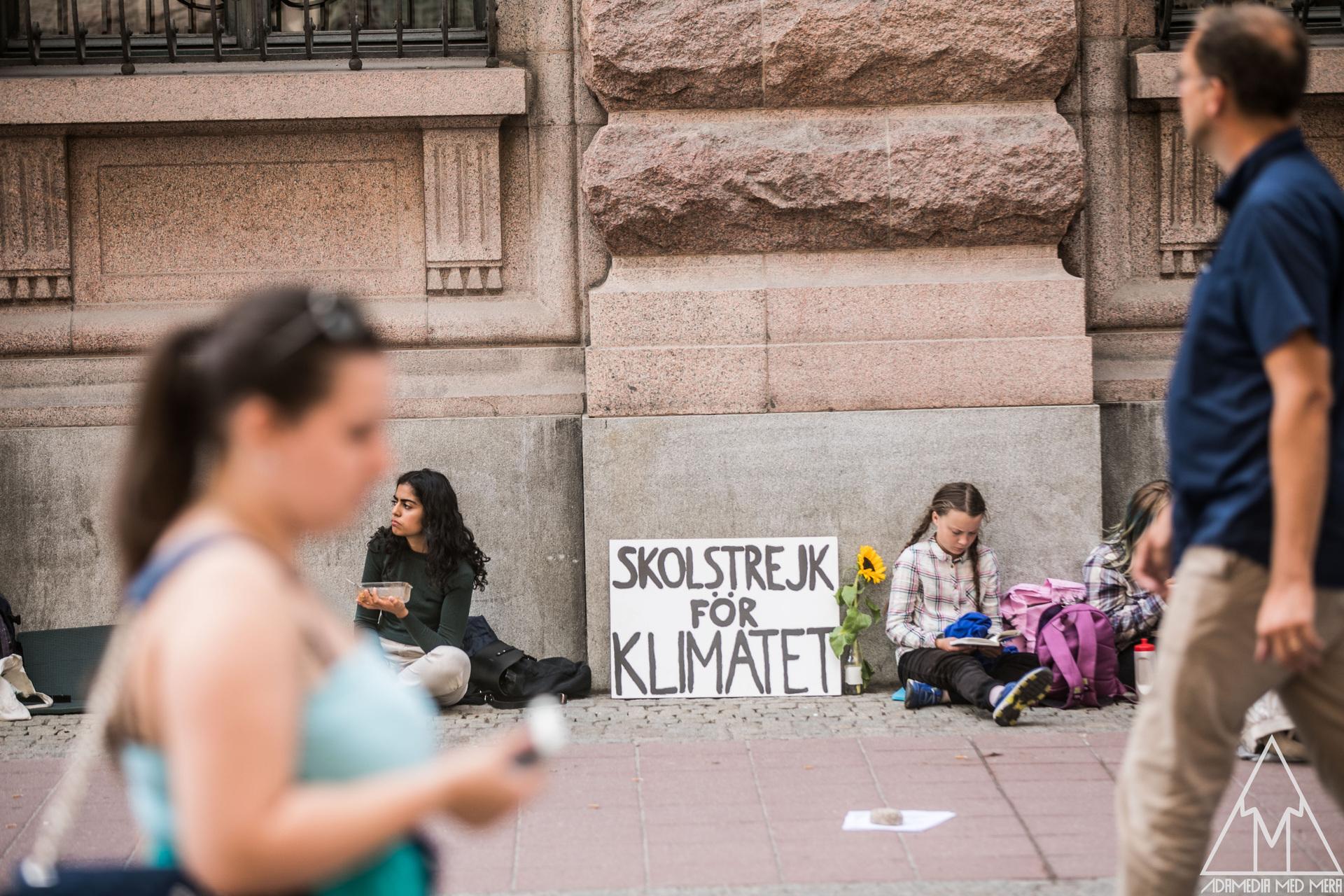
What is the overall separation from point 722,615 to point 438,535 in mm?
1305

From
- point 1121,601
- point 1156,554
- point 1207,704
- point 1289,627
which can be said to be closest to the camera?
point 1289,627

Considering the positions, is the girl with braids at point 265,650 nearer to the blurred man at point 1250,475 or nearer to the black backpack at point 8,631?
the blurred man at point 1250,475

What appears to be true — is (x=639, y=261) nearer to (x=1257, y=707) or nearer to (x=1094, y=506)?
(x=1094, y=506)

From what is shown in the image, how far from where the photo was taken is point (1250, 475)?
2.72 meters

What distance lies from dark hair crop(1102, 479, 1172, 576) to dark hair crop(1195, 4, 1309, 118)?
325 centimetres

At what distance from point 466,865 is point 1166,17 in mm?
5087

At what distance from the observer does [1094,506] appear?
6.53 m

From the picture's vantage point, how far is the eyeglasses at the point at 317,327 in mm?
1521

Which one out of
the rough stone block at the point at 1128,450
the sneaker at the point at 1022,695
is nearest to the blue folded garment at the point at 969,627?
the sneaker at the point at 1022,695

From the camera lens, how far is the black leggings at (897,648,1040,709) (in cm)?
590

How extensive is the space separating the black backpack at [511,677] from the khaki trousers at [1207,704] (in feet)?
12.7

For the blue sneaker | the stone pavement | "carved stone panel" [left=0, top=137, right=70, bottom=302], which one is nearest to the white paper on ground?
the stone pavement

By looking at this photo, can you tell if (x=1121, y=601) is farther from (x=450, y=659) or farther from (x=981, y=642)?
(x=450, y=659)

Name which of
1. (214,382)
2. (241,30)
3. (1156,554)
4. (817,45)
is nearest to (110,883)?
→ (214,382)
